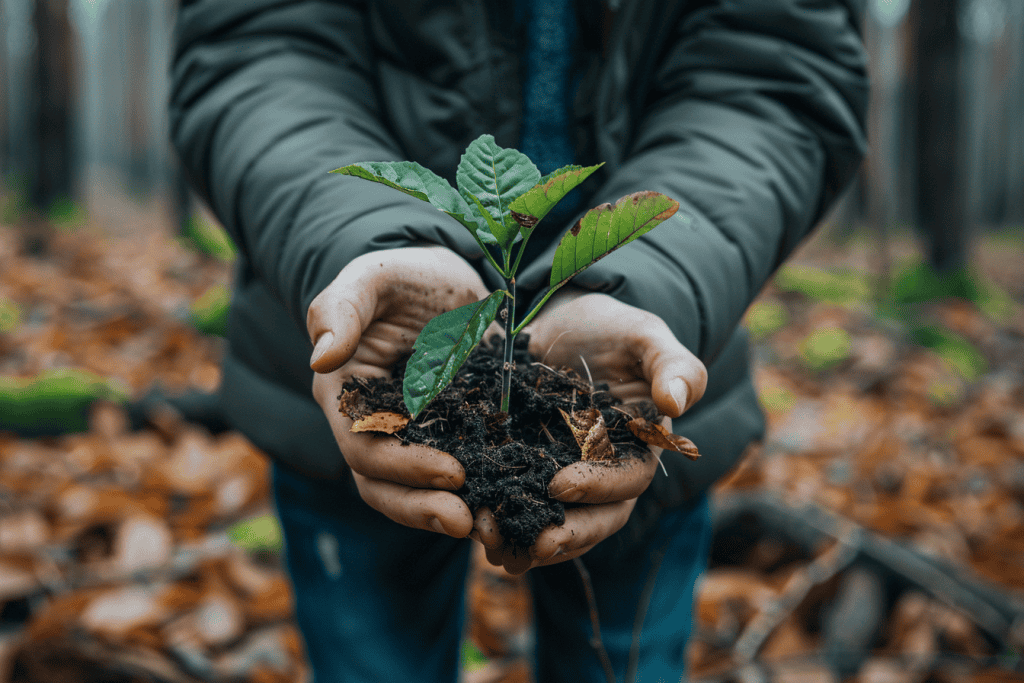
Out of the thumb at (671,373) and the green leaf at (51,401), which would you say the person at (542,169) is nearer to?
the thumb at (671,373)

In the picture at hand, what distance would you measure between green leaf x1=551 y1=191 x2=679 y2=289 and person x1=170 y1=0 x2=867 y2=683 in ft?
0.43

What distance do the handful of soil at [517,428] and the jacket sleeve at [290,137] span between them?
19cm

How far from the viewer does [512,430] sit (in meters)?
0.87

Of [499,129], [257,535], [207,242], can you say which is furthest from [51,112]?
[499,129]

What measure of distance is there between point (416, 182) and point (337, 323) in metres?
0.18

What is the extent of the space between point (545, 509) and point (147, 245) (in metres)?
7.56

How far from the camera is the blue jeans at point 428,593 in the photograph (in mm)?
1122

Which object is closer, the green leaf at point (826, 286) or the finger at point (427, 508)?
the finger at point (427, 508)

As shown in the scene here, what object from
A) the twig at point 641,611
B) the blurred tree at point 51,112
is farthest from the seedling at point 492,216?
the blurred tree at point 51,112

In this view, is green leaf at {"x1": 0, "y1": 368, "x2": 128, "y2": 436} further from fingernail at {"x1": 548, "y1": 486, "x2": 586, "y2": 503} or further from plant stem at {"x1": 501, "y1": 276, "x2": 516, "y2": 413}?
fingernail at {"x1": 548, "y1": 486, "x2": 586, "y2": 503}

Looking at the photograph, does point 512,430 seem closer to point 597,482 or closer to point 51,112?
point 597,482

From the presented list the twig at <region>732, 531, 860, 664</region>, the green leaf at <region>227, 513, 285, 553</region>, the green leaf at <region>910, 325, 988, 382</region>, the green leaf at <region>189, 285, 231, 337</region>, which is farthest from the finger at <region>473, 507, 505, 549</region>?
the green leaf at <region>910, 325, 988, 382</region>

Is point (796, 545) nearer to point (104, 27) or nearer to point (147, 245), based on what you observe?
point (147, 245)

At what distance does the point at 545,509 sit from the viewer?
0.74m
